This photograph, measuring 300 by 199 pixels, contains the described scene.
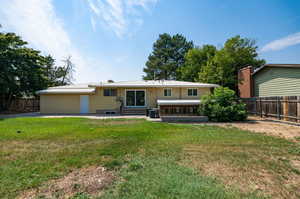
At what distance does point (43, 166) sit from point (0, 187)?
0.78 meters

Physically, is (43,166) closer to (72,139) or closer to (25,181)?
(25,181)

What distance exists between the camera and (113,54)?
51.9ft

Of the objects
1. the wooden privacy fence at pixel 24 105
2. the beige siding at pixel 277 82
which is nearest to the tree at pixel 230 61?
the beige siding at pixel 277 82

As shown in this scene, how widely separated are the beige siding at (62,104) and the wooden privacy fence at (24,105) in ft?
17.8

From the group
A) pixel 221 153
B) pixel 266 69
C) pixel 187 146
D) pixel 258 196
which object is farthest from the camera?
pixel 266 69

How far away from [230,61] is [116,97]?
1382 cm

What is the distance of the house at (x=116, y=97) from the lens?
13.5 m

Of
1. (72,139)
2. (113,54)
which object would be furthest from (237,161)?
(113,54)

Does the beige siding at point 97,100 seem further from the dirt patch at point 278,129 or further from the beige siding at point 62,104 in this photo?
the dirt patch at point 278,129

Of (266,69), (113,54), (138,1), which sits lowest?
(266,69)

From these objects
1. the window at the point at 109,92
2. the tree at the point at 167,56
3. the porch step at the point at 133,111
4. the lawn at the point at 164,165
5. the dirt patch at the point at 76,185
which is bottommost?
the dirt patch at the point at 76,185

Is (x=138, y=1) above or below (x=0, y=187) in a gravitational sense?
above

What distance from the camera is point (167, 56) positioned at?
30.9 metres

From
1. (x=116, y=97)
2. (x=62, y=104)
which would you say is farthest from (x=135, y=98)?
(x=62, y=104)
